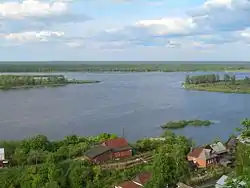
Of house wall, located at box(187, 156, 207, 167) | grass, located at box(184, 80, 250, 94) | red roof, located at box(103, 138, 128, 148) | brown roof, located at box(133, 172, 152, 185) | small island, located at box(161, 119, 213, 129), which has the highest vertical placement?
grass, located at box(184, 80, 250, 94)

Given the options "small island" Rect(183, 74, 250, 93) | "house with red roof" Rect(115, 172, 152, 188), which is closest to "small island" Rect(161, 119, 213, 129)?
"house with red roof" Rect(115, 172, 152, 188)

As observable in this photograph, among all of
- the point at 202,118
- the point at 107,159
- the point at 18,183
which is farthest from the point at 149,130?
the point at 18,183

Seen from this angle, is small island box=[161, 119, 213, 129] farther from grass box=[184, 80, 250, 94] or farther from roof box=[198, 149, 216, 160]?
grass box=[184, 80, 250, 94]

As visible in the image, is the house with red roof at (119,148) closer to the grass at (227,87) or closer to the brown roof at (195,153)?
the brown roof at (195,153)

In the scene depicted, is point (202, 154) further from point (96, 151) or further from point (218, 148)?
point (96, 151)

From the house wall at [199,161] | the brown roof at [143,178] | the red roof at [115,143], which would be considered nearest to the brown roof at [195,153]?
the house wall at [199,161]

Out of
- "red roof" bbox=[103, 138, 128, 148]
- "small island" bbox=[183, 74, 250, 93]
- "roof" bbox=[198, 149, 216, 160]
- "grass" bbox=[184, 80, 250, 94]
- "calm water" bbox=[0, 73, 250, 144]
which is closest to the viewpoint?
"roof" bbox=[198, 149, 216, 160]

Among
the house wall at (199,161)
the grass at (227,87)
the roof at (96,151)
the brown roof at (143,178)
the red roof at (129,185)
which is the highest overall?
the grass at (227,87)
